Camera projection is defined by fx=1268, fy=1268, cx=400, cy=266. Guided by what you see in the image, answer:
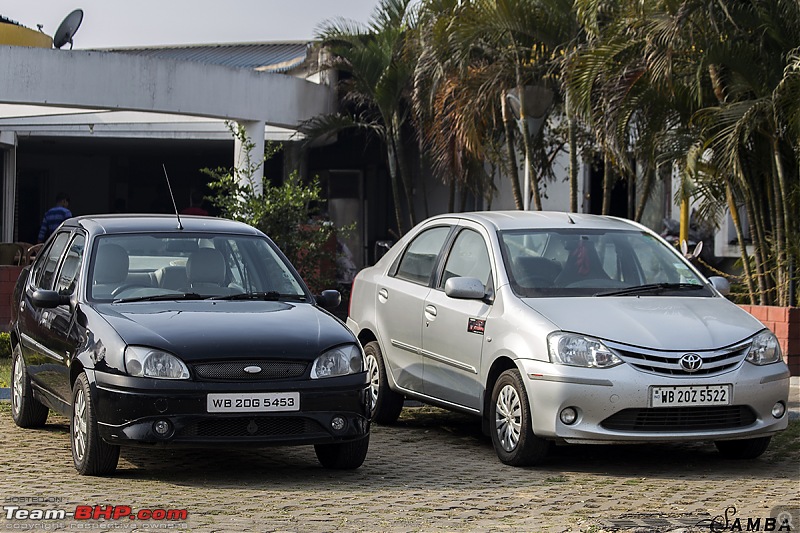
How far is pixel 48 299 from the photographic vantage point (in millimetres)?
7930

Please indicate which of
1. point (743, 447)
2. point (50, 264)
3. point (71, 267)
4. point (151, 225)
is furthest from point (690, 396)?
point (50, 264)

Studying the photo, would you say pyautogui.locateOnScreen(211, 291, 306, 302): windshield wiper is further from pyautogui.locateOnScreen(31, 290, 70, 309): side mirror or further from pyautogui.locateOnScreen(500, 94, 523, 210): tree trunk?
pyautogui.locateOnScreen(500, 94, 523, 210): tree trunk

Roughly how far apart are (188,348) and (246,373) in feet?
1.14

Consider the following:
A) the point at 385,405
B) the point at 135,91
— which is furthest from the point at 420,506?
the point at 135,91

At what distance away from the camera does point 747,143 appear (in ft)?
42.0

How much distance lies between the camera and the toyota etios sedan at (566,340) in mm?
7566

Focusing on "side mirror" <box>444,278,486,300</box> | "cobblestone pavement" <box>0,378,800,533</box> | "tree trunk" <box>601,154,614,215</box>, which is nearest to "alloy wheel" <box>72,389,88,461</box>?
"cobblestone pavement" <box>0,378,800,533</box>

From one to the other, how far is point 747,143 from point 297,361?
7.18 m

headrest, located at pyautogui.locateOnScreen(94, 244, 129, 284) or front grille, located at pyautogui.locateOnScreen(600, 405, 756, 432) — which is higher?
headrest, located at pyautogui.locateOnScreen(94, 244, 129, 284)

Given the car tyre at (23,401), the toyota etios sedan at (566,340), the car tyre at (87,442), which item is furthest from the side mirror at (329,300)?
the car tyre at (23,401)

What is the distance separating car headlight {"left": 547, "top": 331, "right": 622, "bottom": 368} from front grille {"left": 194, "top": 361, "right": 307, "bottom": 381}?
157cm

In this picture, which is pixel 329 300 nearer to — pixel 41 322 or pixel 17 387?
pixel 41 322

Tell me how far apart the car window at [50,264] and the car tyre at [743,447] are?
15.3ft

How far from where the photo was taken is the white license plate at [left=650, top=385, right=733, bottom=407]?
751 cm
